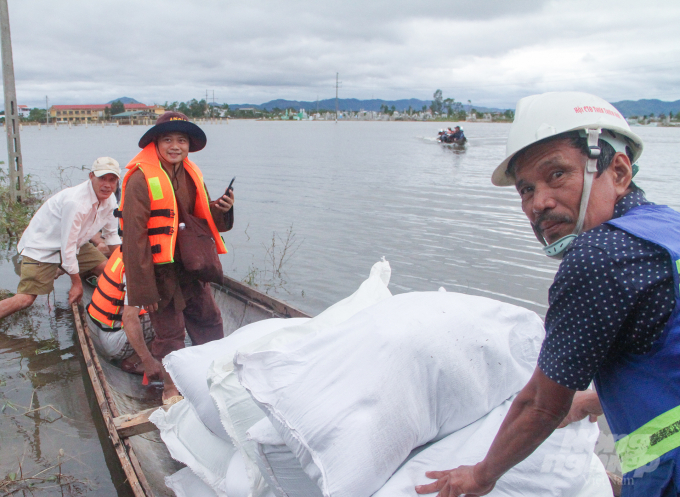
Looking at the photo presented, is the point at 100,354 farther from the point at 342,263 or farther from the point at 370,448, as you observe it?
the point at 342,263

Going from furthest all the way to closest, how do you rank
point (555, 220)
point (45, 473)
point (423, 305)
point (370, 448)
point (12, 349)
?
point (12, 349)
point (45, 473)
point (423, 305)
point (370, 448)
point (555, 220)

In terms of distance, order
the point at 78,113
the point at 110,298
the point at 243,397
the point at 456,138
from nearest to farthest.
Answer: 1. the point at 243,397
2. the point at 110,298
3. the point at 456,138
4. the point at 78,113

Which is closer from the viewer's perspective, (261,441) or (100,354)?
(261,441)

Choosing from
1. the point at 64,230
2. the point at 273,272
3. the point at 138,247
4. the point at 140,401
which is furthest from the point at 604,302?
the point at 273,272

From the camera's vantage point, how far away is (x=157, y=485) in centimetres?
271

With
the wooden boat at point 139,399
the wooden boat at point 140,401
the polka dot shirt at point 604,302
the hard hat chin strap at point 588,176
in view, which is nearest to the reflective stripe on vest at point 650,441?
the polka dot shirt at point 604,302

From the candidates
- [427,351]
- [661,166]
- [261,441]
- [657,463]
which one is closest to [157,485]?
[261,441]

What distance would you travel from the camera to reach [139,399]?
3932 millimetres

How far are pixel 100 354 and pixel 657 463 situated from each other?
4.31 metres

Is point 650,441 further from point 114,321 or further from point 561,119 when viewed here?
point 114,321

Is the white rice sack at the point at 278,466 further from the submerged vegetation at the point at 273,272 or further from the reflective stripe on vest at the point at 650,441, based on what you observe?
the submerged vegetation at the point at 273,272

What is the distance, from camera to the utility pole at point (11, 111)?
30.6 ft

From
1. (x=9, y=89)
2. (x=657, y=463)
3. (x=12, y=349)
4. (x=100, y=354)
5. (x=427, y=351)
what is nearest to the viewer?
(x=657, y=463)

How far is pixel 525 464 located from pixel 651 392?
738 millimetres
